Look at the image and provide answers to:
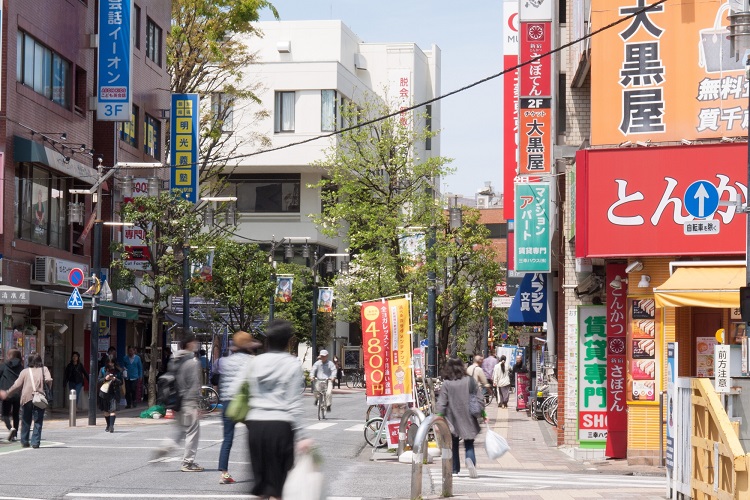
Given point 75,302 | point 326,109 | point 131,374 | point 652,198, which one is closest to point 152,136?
point 131,374

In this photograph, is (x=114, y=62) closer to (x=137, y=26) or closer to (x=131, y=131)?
(x=131, y=131)

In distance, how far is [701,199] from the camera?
17.7m

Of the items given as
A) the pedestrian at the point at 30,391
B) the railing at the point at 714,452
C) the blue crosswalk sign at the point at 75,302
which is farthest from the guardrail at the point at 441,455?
the blue crosswalk sign at the point at 75,302

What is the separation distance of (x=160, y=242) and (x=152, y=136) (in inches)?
396

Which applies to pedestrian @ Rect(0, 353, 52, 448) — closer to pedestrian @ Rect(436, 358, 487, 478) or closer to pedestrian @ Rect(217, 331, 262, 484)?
pedestrian @ Rect(217, 331, 262, 484)

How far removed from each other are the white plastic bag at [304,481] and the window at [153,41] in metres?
36.4

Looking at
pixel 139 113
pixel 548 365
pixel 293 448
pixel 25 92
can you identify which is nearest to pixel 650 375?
pixel 293 448

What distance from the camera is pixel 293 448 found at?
9602mm

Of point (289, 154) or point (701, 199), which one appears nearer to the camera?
point (701, 199)

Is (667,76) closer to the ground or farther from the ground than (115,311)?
farther from the ground

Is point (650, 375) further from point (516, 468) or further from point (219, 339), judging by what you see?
point (219, 339)

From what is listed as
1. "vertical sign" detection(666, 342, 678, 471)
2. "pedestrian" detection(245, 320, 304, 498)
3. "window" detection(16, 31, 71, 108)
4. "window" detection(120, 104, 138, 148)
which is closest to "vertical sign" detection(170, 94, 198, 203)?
"window" detection(120, 104, 138, 148)

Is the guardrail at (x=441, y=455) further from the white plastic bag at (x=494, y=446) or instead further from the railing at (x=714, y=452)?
the railing at (x=714, y=452)

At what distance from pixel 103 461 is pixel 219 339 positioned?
42.4m
